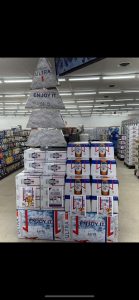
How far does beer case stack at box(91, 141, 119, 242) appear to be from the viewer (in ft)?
13.6

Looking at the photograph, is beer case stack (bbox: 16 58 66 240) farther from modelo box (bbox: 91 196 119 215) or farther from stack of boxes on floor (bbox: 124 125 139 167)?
stack of boxes on floor (bbox: 124 125 139 167)

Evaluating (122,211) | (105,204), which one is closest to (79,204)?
(105,204)

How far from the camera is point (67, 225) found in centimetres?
431

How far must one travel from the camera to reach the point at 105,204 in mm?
4137

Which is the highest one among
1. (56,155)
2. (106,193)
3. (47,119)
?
(47,119)

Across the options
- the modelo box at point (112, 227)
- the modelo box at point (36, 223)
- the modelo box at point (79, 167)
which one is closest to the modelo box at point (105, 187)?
the modelo box at point (79, 167)

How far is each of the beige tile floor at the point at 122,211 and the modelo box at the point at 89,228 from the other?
637mm

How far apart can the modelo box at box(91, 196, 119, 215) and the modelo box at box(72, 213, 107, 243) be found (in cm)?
12

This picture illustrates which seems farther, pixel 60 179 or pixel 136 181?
pixel 136 181

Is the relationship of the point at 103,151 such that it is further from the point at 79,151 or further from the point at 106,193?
the point at 106,193

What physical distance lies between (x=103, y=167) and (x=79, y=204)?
773 mm
